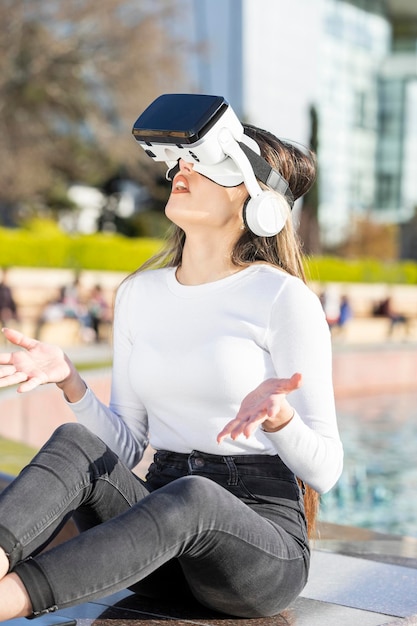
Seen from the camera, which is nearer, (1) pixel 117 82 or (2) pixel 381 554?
→ (2) pixel 381 554

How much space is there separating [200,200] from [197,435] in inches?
27.0

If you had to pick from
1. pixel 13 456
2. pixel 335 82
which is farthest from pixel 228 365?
pixel 335 82

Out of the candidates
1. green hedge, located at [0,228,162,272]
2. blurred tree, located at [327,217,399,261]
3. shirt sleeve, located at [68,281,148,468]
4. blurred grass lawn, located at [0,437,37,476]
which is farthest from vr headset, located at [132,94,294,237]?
blurred tree, located at [327,217,399,261]

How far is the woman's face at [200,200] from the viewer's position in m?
3.01

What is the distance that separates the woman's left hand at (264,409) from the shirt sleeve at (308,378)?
10 centimetres

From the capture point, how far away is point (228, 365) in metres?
2.78

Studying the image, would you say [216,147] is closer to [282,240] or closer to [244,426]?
[282,240]

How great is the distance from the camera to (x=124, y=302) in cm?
314

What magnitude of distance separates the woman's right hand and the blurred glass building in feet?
127

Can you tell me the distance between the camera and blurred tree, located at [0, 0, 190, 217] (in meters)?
24.6

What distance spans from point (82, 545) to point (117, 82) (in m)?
24.0

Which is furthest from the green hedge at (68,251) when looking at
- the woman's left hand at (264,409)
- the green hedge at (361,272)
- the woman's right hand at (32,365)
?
the woman's left hand at (264,409)

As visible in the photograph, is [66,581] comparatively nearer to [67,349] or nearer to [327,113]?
[67,349]

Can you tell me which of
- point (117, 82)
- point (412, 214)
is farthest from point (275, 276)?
point (412, 214)
